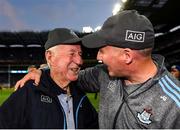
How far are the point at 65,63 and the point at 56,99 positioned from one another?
1.05 ft

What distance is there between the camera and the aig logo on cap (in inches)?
93.9

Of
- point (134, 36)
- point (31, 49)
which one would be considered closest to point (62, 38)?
point (134, 36)

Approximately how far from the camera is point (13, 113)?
8.70 ft

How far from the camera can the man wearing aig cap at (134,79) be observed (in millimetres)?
2271

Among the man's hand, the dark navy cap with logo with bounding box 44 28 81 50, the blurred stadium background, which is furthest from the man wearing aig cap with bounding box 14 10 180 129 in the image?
the blurred stadium background

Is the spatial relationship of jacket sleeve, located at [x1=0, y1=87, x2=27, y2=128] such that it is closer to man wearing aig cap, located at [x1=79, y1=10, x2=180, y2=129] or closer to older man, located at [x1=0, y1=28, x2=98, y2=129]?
older man, located at [x1=0, y1=28, x2=98, y2=129]

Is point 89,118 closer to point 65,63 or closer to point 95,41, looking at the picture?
point 65,63

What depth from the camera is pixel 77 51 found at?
2.98m

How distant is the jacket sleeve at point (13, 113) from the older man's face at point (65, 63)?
39 centimetres

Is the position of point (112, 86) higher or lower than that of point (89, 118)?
higher

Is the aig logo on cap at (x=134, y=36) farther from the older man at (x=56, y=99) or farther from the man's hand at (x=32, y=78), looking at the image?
the man's hand at (x=32, y=78)

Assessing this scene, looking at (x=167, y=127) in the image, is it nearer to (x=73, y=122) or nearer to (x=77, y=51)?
(x=73, y=122)


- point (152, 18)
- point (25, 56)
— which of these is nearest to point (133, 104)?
point (152, 18)

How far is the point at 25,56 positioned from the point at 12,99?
180ft
